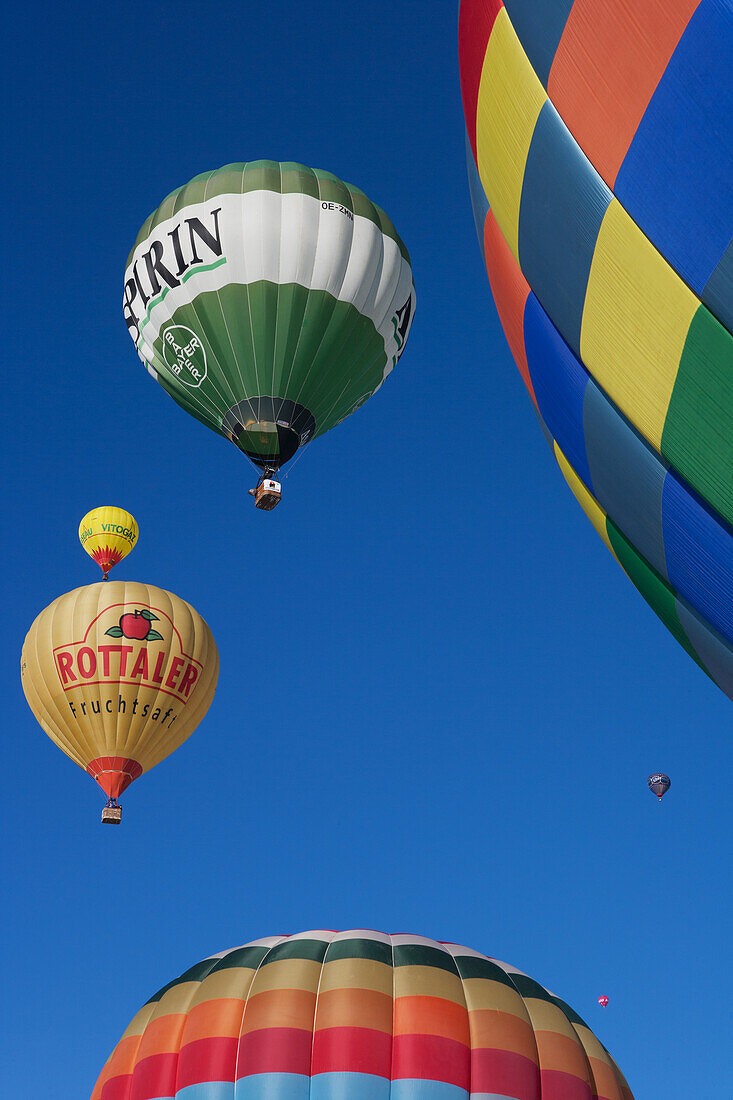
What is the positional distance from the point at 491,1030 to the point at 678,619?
24.5 ft

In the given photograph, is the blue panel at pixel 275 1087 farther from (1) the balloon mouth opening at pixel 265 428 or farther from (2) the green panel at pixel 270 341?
(2) the green panel at pixel 270 341

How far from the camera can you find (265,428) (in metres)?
14.0

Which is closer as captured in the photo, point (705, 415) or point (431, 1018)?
point (705, 415)

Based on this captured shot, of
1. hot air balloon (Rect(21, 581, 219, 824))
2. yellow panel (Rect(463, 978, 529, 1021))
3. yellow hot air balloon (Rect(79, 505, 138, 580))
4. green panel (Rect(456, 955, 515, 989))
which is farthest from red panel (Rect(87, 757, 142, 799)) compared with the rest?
yellow panel (Rect(463, 978, 529, 1021))

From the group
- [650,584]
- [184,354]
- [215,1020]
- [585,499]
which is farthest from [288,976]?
[650,584]

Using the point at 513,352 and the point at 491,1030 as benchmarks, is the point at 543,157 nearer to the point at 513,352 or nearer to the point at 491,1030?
the point at 513,352

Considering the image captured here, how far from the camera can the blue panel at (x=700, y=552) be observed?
3.60 metres

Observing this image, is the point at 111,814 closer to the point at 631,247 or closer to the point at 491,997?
the point at 491,997

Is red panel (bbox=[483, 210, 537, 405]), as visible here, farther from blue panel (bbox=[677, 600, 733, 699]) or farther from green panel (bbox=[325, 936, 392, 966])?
green panel (bbox=[325, 936, 392, 966])

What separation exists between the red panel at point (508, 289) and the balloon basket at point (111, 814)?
13239 millimetres

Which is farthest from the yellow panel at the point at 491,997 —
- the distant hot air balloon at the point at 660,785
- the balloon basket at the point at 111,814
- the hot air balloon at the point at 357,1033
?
the distant hot air balloon at the point at 660,785

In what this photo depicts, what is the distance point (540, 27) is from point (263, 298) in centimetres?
1042

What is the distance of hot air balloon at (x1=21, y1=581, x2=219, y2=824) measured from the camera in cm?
1684

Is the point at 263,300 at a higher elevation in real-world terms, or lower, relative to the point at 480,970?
higher
